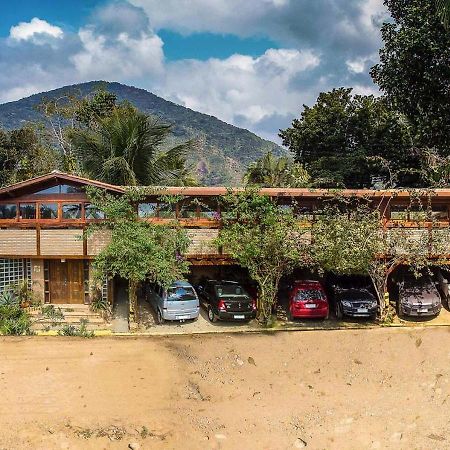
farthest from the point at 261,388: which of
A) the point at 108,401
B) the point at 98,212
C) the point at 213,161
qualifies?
the point at 213,161

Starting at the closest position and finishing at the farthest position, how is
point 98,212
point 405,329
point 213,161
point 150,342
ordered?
point 150,342, point 405,329, point 98,212, point 213,161

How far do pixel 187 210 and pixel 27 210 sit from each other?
6319mm

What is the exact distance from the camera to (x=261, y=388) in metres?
14.6

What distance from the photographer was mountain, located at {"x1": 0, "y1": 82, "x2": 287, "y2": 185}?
93562mm

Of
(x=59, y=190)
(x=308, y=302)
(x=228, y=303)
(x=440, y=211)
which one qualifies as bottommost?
(x=308, y=302)

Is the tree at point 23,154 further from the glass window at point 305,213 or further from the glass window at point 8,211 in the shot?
the glass window at point 305,213

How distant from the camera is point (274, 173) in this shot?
3597cm

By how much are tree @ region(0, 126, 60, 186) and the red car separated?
2789 centimetres

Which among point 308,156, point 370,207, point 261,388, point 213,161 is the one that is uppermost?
point 213,161

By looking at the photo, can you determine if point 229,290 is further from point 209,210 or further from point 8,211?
point 8,211

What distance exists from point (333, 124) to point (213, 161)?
5834cm

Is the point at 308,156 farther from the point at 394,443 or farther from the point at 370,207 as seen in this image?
the point at 394,443

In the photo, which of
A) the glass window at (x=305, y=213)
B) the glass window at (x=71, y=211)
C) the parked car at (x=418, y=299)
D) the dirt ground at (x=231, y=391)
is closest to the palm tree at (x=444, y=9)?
the glass window at (x=305, y=213)

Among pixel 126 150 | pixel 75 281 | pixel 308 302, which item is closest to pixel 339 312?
pixel 308 302
